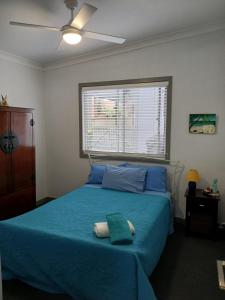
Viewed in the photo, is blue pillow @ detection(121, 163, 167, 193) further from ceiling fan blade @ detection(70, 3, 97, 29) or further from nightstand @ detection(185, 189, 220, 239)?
ceiling fan blade @ detection(70, 3, 97, 29)

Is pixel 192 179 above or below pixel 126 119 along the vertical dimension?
below

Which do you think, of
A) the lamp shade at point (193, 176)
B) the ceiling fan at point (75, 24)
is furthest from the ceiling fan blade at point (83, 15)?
the lamp shade at point (193, 176)

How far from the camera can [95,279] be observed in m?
1.90

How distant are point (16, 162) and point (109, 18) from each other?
7.31 feet

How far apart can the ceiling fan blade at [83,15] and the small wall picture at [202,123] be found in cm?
201

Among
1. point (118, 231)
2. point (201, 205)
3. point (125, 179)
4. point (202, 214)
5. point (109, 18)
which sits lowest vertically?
point (202, 214)

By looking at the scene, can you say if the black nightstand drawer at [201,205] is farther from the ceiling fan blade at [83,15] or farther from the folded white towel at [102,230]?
the ceiling fan blade at [83,15]

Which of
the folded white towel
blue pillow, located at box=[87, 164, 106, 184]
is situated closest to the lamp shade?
blue pillow, located at box=[87, 164, 106, 184]

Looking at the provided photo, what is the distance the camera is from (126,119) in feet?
12.8

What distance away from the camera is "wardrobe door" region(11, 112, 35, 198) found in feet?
10.9

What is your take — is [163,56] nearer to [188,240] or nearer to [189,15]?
[189,15]

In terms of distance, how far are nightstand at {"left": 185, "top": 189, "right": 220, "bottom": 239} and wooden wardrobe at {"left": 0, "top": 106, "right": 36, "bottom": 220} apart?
2316mm

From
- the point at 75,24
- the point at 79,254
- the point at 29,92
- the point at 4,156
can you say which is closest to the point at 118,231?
the point at 79,254

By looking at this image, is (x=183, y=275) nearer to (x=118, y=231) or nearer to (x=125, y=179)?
(x=118, y=231)
